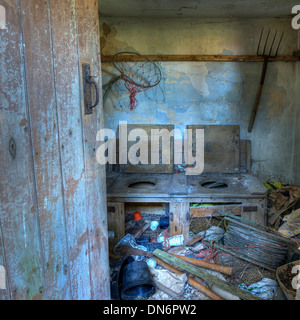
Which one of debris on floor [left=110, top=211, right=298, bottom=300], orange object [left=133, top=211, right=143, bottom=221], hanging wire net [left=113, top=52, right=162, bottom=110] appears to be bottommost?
debris on floor [left=110, top=211, right=298, bottom=300]

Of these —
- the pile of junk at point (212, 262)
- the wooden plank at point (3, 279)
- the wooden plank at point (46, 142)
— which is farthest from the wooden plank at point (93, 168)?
the pile of junk at point (212, 262)

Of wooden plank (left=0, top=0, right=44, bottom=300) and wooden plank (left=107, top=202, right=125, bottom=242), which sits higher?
wooden plank (left=0, top=0, right=44, bottom=300)

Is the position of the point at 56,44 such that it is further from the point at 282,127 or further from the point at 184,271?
the point at 282,127

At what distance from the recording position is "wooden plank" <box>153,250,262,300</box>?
213 centimetres

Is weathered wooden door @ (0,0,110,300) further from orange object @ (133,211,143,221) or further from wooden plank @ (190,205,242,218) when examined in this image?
orange object @ (133,211,143,221)

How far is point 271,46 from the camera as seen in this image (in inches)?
151

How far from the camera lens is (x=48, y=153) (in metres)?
1.00

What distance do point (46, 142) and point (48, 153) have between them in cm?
4

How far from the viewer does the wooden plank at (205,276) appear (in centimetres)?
213

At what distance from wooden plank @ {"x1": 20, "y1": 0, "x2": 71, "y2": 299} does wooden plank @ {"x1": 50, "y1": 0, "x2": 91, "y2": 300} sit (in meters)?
0.04

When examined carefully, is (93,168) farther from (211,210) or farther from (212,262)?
(211,210)

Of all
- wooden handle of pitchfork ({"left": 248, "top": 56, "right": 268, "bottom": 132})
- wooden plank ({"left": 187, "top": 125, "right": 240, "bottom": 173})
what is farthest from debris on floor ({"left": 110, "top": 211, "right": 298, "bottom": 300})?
wooden handle of pitchfork ({"left": 248, "top": 56, "right": 268, "bottom": 132})
